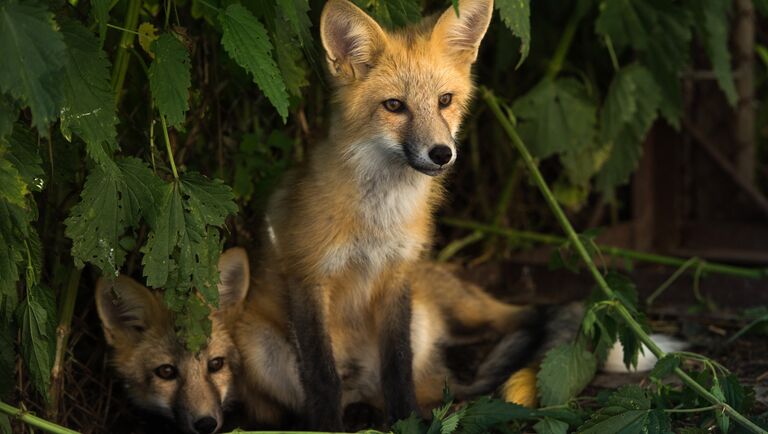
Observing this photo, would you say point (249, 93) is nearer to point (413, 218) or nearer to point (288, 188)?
point (288, 188)

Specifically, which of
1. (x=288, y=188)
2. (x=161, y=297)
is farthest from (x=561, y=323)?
(x=161, y=297)

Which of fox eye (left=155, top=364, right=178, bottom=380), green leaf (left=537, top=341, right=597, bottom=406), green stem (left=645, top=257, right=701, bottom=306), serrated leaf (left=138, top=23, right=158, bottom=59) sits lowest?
green stem (left=645, top=257, right=701, bottom=306)

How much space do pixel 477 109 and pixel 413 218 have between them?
1.98 meters

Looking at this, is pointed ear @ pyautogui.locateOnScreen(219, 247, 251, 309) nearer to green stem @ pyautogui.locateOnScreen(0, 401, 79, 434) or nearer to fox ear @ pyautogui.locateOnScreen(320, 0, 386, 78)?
fox ear @ pyautogui.locateOnScreen(320, 0, 386, 78)

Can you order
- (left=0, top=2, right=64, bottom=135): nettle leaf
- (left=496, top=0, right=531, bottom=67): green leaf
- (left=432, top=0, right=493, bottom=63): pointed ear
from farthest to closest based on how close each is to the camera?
(left=432, top=0, right=493, bottom=63): pointed ear → (left=496, top=0, right=531, bottom=67): green leaf → (left=0, top=2, right=64, bottom=135): nettle leaf

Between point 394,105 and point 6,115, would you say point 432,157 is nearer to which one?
point 394,105

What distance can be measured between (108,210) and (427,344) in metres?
1.57

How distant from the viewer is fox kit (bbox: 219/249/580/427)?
3740 millimetres

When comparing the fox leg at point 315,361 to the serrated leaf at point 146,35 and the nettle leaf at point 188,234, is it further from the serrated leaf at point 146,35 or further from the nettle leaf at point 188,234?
the serrated leaf at point 146,35

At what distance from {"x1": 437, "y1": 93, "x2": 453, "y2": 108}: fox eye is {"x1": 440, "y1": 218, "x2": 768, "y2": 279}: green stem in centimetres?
150

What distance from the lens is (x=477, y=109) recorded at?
5.43 metres

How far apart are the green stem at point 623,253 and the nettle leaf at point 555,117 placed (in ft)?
1.59

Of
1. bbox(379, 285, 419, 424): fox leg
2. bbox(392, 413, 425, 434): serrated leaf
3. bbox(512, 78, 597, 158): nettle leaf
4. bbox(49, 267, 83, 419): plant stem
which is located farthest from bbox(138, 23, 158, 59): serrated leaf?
bbox(512, 78, 597, 158): nettle leaf

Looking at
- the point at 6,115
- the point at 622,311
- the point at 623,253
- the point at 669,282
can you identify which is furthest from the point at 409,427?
the point at 669,282
